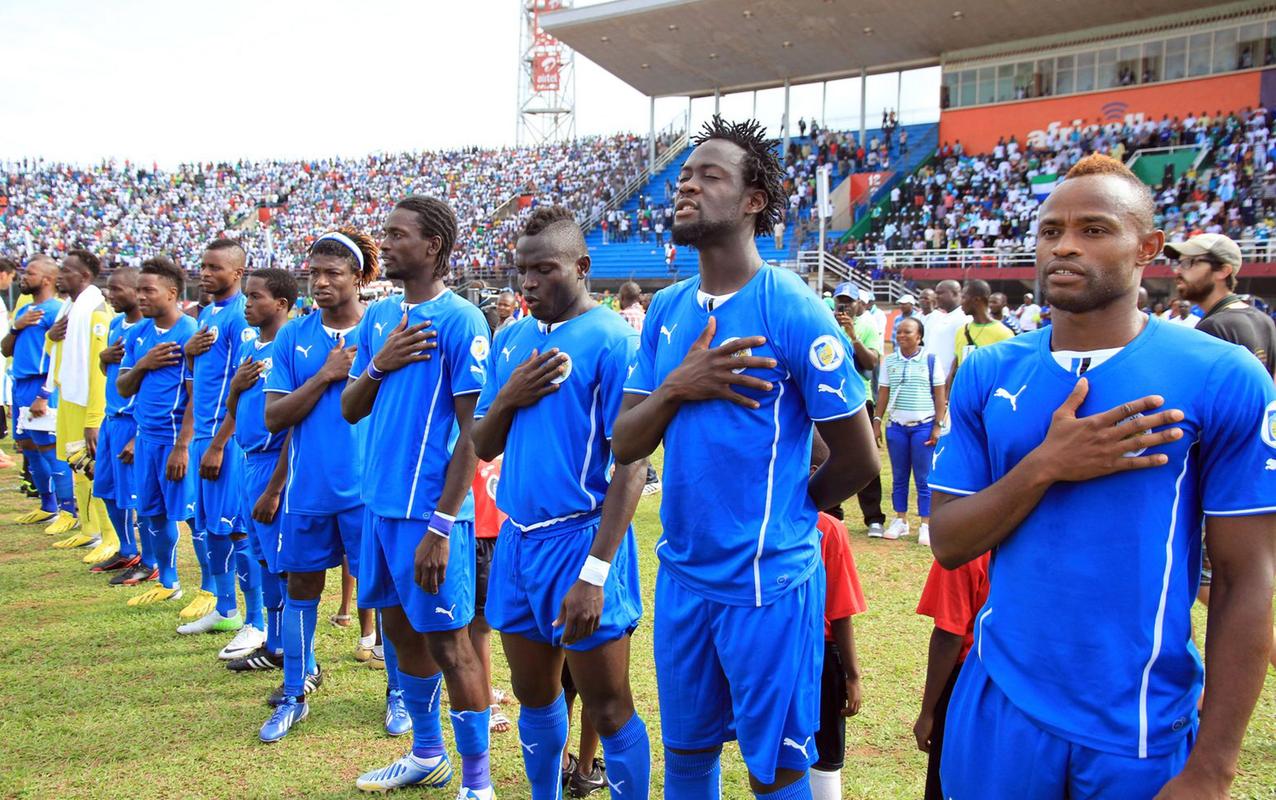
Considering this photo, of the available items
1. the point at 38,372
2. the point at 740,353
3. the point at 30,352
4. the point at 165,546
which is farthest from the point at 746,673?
the point at 30,352

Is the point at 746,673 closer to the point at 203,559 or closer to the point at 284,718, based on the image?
the point at 284,718

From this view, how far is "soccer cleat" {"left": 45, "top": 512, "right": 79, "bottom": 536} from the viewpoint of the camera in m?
8.18

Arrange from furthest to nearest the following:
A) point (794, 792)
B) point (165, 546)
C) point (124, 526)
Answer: point (124, 526) → point (165, 546) → point (794, 792)

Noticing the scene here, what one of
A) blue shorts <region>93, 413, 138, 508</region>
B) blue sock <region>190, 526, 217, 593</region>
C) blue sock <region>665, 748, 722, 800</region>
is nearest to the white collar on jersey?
blue sock <region>665, 748, 722, 800</region>

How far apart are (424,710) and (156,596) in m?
3.56

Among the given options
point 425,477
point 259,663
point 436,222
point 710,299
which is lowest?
point 259,663

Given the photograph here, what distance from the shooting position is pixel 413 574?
3.33 m

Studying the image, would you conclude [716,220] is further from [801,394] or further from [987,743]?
[987,743]

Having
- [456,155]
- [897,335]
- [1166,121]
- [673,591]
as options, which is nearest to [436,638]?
[673,591]

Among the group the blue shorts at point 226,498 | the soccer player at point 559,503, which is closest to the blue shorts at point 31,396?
the blue shorts at point 226,498

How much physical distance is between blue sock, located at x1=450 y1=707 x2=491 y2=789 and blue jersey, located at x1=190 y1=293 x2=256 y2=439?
306 cm

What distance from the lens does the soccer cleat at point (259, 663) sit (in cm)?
500

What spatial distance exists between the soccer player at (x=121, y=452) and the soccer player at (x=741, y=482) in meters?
4.82

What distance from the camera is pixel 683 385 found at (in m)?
2.38
